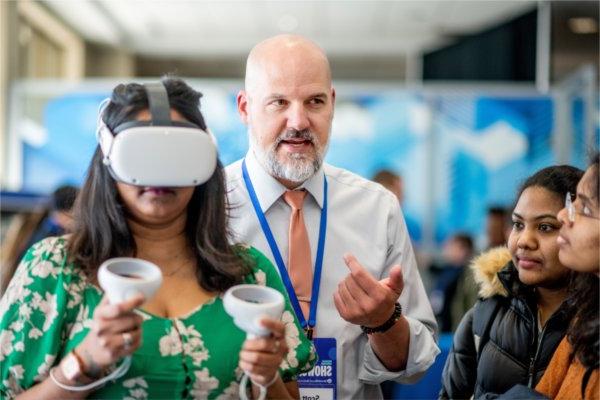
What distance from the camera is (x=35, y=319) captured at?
1.35 meters

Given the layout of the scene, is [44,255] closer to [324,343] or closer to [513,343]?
[324,343]

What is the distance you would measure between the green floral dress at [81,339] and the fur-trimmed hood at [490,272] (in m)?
0.88

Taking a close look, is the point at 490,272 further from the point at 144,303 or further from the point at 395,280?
the point at 144,303

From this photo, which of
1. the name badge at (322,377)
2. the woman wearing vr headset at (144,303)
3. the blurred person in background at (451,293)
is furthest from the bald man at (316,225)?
the blurred person in background at (451,293)

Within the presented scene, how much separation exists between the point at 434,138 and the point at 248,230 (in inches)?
194

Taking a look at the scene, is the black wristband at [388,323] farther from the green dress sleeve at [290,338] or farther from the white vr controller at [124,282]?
the white vr controller at [124,282]

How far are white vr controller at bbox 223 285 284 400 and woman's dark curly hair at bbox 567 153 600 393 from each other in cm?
67

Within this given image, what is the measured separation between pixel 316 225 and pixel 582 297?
0.71m

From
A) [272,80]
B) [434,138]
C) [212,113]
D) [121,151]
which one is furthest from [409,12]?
[121,151]

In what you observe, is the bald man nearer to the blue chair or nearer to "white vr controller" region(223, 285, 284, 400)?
"white vr controller" region(223, 285, 284, 400)

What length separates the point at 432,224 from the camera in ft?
22.4

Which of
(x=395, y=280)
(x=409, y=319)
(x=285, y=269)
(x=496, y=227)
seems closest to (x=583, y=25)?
(x=496, y=227)

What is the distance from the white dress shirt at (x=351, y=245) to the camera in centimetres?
196

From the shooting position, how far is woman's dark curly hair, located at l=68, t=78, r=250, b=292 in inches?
55.1
